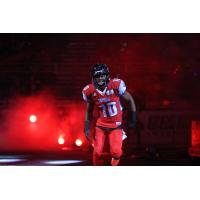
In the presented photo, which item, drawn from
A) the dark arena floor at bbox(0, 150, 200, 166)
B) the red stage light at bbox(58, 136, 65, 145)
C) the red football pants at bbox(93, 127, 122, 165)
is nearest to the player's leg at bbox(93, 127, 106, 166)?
the red football pants at bbox(93, 127, 122, 165)

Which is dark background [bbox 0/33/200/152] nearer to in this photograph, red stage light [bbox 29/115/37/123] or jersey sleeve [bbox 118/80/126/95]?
red stage light [bbox 29/115/37/123]

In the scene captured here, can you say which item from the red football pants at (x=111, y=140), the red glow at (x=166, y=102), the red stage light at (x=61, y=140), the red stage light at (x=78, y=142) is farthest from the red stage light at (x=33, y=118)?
the red football pants at (x=111, y=140)

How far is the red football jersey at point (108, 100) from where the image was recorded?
29.9 feet

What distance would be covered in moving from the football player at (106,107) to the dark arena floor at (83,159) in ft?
4.41

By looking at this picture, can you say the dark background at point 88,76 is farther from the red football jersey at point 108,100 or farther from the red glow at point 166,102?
the red football jersey at point 108,100

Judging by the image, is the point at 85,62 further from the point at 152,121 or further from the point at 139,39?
the point at 152,121

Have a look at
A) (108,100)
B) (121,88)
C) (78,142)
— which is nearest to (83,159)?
(78,142)

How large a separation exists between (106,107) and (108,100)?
138mm

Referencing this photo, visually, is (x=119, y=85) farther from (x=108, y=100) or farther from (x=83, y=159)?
(x=83, y=159)

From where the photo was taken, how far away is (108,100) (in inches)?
364

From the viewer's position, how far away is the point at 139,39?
14.0 meters
